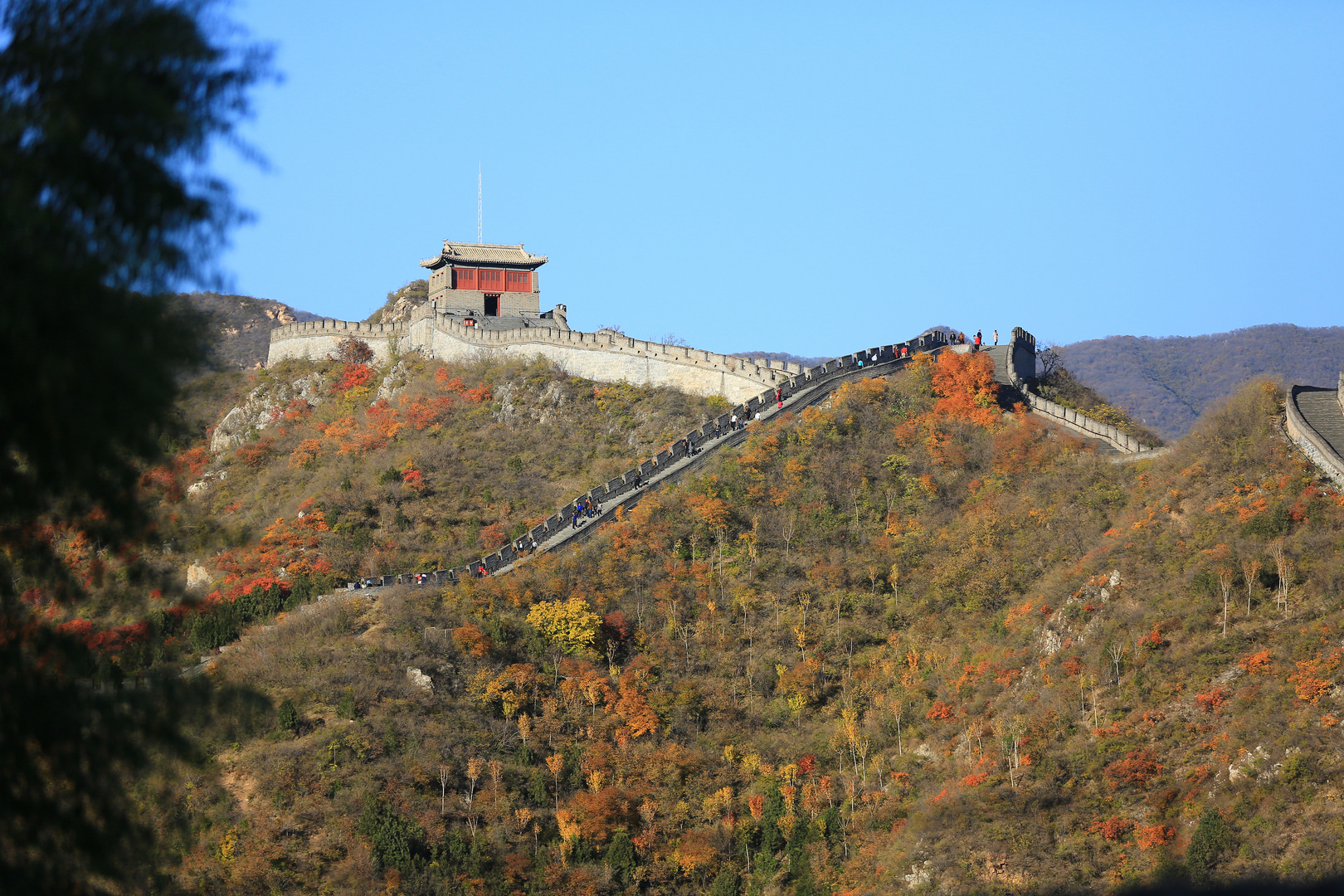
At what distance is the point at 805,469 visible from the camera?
47.7 m

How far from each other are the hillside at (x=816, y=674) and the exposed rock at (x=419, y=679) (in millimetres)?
99

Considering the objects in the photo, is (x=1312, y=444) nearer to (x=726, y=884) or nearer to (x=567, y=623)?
(x=726, y=884)

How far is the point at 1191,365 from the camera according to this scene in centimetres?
14900

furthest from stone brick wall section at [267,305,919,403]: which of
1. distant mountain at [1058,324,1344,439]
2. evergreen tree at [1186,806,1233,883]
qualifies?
distant mountain at [1058,324,1344,439]

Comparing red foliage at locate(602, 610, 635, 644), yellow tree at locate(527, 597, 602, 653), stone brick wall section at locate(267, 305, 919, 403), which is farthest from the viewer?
stone brick wall section at locate(267, 305, 919, 403)

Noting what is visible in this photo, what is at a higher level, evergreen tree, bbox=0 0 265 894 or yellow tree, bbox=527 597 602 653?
evergreen tree, bbox=0 0 265 894

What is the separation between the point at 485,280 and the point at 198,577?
1005 inches

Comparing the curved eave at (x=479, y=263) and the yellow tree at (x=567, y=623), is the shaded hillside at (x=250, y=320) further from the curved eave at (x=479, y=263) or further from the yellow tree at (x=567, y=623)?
the yellow tree at (x=567, y=623)

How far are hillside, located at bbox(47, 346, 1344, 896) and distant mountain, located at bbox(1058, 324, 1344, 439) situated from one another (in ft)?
301

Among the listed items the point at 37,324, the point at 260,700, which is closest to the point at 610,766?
the point at 260,700

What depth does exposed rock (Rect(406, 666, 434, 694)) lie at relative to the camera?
36750mm

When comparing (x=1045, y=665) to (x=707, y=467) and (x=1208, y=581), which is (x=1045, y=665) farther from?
(x=707, y=467)

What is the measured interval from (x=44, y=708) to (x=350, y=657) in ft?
88.8

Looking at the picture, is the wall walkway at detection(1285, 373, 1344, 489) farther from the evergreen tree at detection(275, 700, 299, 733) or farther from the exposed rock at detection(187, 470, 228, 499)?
the exposed rock at detection(187, 470, 228, 499)
